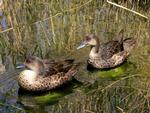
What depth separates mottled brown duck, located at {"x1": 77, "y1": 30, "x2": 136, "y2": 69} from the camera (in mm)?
7477

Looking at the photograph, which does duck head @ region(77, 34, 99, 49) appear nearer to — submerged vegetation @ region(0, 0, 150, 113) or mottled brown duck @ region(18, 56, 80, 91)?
submerged vegetation @ region(0, 0, 150, 113)

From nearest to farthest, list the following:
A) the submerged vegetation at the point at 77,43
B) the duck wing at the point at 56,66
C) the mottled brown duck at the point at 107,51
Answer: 1. the submerged vegetation at the point at 77,43
2. the duck wing at the point at 56,66
3. the mottled brown duck at the point at 107,51

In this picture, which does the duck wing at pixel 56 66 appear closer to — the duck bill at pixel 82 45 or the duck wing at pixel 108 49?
the duck bill at pixel 82 45

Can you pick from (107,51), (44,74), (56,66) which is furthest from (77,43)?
(44,74)

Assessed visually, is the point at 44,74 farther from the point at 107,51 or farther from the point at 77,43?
the point at 77,43

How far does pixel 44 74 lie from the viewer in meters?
6.72

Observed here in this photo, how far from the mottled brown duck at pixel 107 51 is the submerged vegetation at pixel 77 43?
13cm

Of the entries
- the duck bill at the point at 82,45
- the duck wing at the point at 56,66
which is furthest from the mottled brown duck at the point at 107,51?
the duck wing at the point at 56,66

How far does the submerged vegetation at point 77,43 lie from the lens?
6105mm

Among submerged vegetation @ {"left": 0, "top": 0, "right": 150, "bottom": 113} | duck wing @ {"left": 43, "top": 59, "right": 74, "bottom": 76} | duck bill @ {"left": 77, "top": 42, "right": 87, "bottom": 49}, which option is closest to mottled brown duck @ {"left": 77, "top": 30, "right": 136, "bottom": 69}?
duck bill @ {"left": 77, "top": 42, "right": 87, "bottom": 49}

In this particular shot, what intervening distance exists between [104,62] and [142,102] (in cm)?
175

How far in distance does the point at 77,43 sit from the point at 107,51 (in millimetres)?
704

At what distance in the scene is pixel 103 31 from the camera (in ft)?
27.9

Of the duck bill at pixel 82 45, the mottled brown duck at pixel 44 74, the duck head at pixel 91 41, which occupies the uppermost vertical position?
the duck head at pixel 91 41
